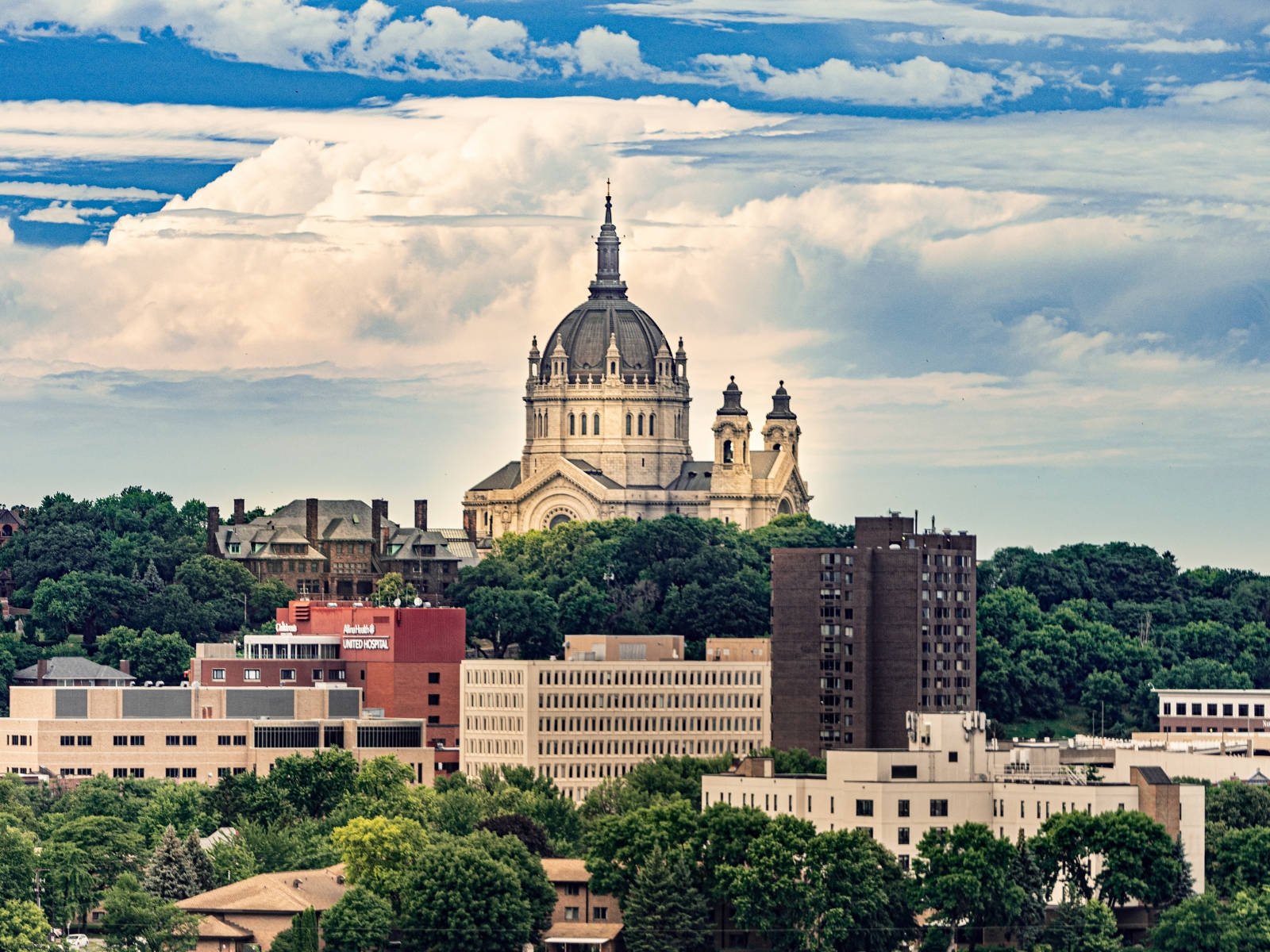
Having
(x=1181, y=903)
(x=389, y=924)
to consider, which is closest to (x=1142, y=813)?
(x=1181, y=903)

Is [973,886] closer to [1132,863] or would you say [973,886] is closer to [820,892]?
[820,892]

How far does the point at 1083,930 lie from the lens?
192m

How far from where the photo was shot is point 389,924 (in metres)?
194

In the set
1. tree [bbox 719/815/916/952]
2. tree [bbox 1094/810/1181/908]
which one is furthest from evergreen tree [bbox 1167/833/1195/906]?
tree [bbox 719/815/916/952]

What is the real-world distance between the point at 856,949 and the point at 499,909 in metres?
15.7

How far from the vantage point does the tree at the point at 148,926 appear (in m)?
194

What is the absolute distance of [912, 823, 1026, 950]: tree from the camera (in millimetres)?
192000

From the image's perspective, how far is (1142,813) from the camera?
650ft

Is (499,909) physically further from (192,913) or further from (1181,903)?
(1181,903)

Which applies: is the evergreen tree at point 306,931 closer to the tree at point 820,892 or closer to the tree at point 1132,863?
the tree at point 820,892

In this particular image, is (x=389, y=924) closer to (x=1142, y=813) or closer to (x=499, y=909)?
(x=499, y=909)

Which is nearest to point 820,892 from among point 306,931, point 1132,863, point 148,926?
point 1132,863

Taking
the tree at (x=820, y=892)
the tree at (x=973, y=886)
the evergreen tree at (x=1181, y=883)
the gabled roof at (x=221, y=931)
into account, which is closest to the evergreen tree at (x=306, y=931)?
the gabled roof at (x=221, y=931)

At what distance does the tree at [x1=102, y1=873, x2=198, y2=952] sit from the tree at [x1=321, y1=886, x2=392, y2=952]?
6181 mm
